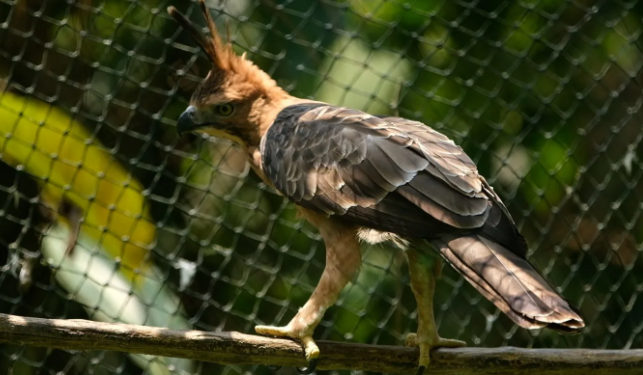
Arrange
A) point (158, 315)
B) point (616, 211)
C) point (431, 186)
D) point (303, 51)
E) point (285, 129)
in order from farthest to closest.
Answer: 1. point (616, 211)
2. point (303, 51)
3. point (158, 315)
4. point (285, 129)
5. point (431, 186)

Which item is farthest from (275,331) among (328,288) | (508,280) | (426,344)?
(508,280)

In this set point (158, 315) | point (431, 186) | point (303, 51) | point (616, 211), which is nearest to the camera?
point (431, 186)

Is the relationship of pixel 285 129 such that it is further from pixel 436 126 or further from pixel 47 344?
pixel 436 126

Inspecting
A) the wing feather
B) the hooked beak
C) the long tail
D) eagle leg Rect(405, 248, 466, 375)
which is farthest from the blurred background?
the long tail

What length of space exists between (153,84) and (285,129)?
1167 millimetres

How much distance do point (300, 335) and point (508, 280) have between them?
594mm

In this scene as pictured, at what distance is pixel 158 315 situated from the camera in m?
3.16

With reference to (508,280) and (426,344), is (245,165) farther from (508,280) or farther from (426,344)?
(508,280)

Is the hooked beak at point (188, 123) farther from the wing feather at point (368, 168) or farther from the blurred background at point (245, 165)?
the blurred background at point (245, 165)

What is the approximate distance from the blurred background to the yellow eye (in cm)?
71

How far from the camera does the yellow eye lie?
2.59 m

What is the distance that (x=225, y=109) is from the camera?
2596 millimetres

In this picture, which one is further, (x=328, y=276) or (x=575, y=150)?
(x=575, y=150)

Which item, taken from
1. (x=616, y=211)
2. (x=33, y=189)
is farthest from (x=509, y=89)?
(x=33, y=189)
